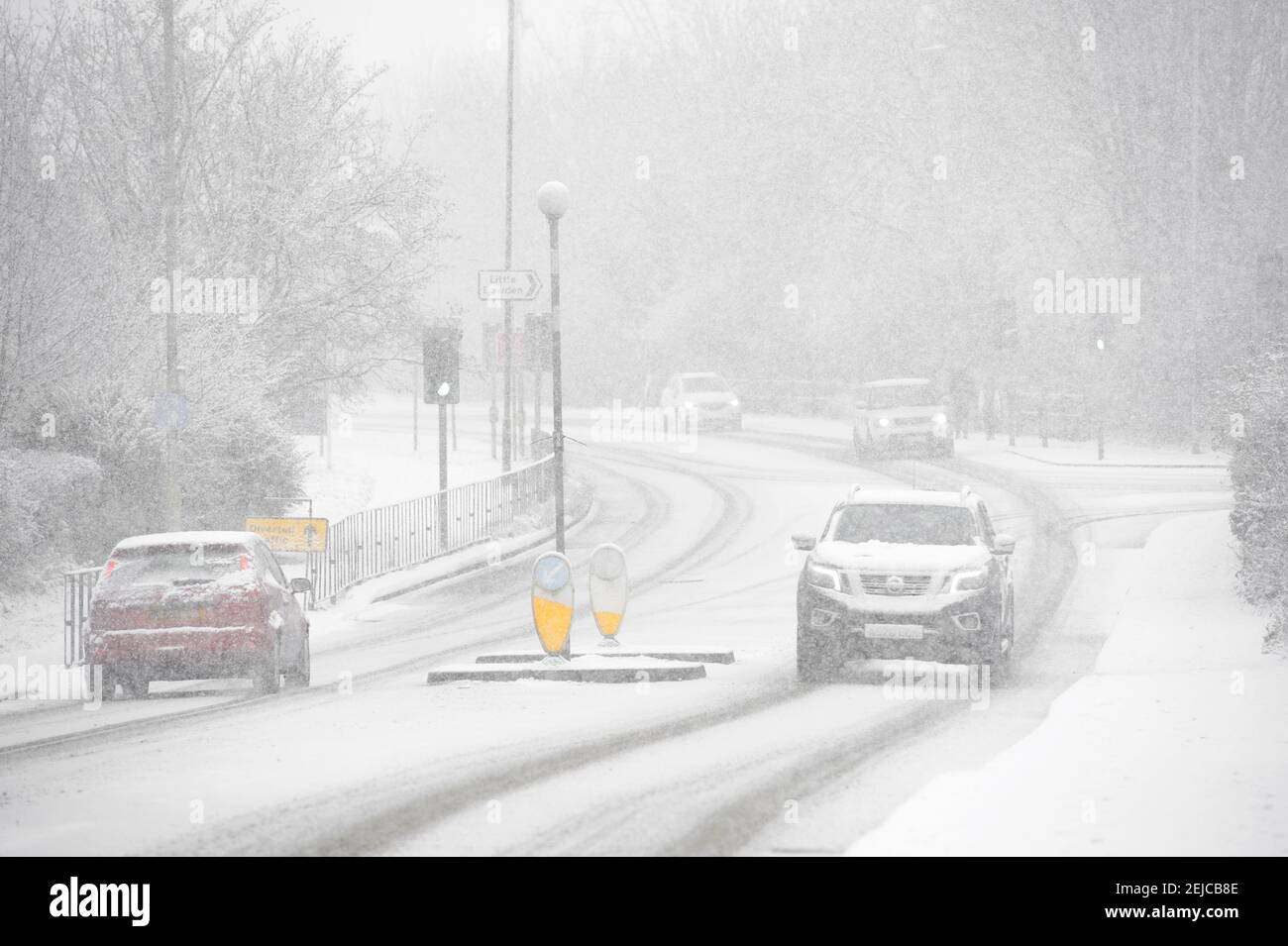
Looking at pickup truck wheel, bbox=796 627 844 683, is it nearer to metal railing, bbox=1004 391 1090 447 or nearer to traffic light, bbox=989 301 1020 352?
traffic light, bbox=989 301 1020 352

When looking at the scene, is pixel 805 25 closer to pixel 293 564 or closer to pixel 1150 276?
pixel 1150 276

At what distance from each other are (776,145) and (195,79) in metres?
31.3

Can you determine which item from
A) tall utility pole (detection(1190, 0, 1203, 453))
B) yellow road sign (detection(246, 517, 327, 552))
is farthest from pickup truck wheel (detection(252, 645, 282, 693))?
tall utility pole (detection(1190, 0, 1203, 453))

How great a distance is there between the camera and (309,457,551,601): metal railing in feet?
87.4

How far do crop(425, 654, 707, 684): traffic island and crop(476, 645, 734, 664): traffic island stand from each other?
22.0 inches

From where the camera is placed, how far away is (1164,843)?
847cm

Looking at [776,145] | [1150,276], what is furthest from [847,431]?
[776,145]

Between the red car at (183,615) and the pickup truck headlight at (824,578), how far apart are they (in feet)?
15.8

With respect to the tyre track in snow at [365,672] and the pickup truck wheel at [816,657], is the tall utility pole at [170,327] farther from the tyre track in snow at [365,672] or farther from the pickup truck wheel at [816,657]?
the pickup truck wheel at [816,657]

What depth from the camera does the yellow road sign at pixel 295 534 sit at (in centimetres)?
2417

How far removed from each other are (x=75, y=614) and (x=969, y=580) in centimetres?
1049

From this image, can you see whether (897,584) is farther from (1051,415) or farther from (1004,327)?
(1051,415)

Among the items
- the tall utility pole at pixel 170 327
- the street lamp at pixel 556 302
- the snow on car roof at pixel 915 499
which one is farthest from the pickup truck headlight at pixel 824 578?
the tall utility pole at pixel 170 327

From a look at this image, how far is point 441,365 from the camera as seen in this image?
29.4m
